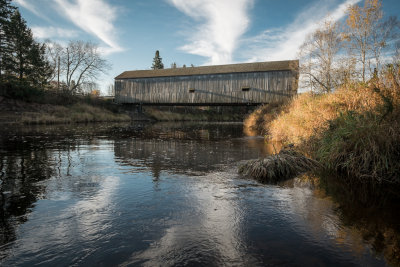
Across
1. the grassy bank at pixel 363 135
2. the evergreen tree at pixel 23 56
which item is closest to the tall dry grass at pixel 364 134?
the grassy bank at pixel 363 135

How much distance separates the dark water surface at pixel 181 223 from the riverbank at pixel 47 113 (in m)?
18.8

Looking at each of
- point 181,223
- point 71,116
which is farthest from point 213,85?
point 181,223

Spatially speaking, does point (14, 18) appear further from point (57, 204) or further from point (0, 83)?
point (57, 204)

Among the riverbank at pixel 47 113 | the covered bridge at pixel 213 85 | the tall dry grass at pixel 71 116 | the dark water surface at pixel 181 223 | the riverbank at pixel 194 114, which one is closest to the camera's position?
the dark water surface at pixel 181 223

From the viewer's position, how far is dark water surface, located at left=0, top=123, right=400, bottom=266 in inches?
88.2

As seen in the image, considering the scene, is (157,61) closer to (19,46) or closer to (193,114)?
(193,114)

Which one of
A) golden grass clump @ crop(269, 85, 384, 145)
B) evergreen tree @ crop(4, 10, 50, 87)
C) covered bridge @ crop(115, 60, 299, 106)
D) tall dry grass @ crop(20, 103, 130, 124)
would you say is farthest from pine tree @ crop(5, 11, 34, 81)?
golden grass clump @ crop(269, 85, 384, 145)

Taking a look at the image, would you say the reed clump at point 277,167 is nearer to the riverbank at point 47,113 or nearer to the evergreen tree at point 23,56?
the riverbank at point 47,113

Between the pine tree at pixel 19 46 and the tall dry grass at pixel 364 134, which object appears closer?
the tall dry grass at pixel 364 134

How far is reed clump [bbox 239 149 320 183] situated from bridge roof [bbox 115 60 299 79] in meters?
19.9

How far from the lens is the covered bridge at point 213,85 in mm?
24516

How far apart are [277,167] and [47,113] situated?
24.7 metres

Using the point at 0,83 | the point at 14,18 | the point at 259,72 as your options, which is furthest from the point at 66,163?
the point at 14,18

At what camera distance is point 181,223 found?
2924 millimetres
